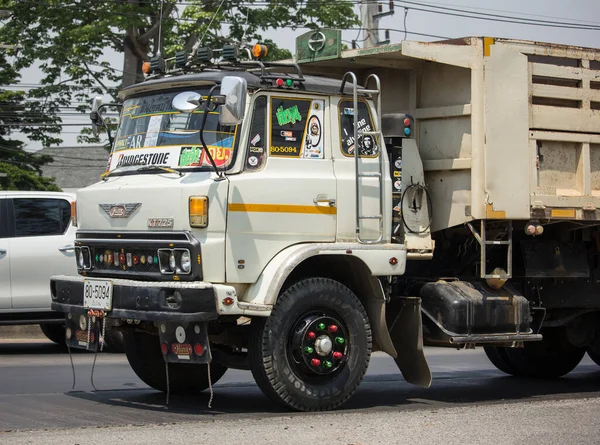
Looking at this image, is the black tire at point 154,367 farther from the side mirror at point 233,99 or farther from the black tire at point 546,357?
the black tire at point 546,357

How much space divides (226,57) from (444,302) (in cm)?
278

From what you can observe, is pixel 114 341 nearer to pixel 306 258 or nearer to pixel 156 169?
pixel 156 169

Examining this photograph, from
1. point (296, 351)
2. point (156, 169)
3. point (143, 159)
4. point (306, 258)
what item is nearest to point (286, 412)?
point (296, 351)

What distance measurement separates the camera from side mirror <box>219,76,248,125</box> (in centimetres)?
805

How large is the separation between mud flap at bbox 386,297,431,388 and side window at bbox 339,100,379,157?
4.49 feet

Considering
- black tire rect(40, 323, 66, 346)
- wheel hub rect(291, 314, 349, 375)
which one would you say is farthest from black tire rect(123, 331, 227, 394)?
black tire rect(40, 323, 66, 346)

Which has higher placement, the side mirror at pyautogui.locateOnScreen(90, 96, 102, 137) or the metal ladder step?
the metal ladder step

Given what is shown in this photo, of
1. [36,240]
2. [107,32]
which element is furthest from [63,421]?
[107,32]

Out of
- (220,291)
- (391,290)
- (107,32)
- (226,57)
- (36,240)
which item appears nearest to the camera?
(220,291)

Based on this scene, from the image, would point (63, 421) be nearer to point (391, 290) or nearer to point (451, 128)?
point (391, 290)

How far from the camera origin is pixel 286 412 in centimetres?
870

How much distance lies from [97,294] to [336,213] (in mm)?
2020

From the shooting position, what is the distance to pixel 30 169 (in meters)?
27.2

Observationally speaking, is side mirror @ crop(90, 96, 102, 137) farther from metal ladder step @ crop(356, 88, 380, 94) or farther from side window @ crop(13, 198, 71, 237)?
side window @ crop(13, 198, 71, 237)
